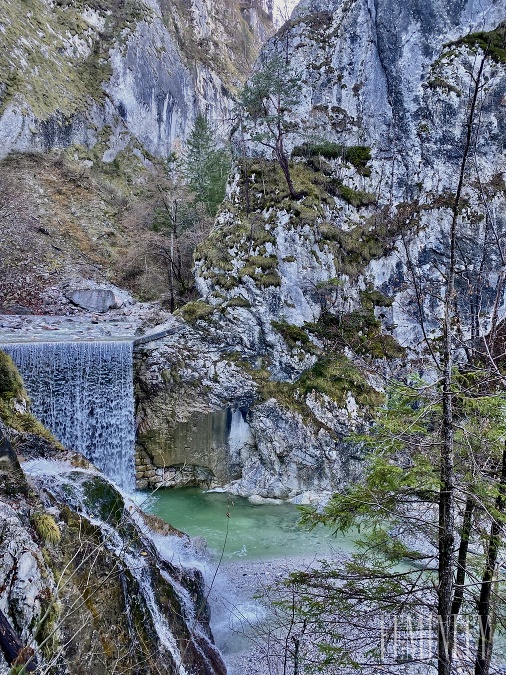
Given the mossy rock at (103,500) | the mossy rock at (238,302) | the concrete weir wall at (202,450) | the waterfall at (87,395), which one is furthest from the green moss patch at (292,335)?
the mossy rock at (103,500)

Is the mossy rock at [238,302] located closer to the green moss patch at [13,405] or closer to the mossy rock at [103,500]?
the green moss patch at [13,405]

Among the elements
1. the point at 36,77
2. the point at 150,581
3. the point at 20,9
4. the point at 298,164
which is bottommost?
the point at 150,581

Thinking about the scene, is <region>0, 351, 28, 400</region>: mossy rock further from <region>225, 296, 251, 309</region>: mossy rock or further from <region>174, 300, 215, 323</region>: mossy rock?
<region>225, 296, 251, 309</region>: mossy rock

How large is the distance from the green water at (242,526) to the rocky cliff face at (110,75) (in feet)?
57.0

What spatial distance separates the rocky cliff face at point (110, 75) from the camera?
24819 mm

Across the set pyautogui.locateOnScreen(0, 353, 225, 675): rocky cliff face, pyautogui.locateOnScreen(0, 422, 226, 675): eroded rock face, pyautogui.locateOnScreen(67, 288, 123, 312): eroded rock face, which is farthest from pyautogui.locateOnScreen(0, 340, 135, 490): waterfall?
pyautogui.locateOnScreen(67, 288, 123, 312): eroded rock face

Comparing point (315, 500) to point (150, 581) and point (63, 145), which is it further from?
point (63, 145)

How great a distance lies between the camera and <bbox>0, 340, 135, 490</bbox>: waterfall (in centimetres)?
1084

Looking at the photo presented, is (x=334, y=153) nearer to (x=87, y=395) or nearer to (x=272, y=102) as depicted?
(x=272, y=102)

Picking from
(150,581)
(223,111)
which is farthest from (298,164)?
(223,111)

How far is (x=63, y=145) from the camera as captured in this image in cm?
2614

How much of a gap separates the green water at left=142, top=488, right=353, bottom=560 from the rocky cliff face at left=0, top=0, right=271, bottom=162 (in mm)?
17388

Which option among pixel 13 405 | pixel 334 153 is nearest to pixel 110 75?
pixel 334 153

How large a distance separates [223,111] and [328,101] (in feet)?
86.4
